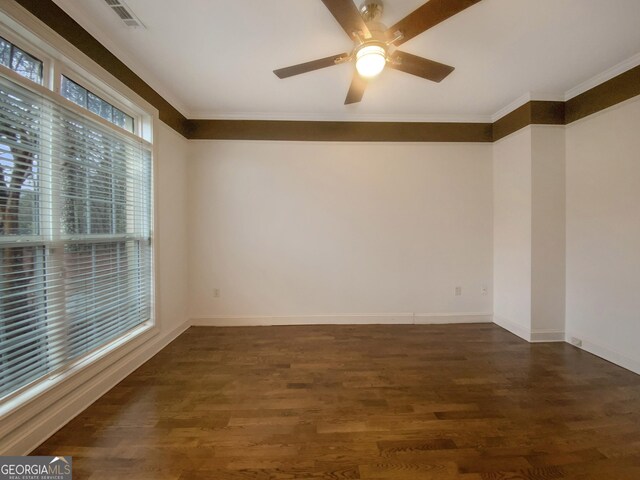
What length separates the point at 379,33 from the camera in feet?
4.98

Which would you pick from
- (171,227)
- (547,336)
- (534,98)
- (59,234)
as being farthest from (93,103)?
(547,336)

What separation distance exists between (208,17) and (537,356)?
13.2 feet

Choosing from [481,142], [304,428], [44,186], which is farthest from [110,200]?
[481,142]

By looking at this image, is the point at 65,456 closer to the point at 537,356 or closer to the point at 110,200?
the point at 110,200

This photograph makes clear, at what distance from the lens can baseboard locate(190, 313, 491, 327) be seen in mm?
3158

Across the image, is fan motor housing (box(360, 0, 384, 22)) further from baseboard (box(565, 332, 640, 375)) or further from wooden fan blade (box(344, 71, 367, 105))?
baseboard (box(565, 332, 640, 375))

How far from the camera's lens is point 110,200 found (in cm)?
204

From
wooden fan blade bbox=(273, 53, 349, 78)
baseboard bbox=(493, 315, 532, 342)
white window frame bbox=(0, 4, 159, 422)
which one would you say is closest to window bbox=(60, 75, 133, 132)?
white window frame bbox=(0, 4, 159, 422)

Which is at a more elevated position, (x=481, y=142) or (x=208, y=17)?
(x=208, y=17)

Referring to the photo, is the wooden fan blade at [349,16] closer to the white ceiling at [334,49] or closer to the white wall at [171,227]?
the white ceiling at [334,49]

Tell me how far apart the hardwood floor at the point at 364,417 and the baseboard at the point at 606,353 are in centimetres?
9

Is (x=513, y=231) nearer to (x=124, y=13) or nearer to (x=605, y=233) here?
(x=605, y=233)

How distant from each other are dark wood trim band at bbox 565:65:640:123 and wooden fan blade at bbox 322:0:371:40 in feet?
8.18

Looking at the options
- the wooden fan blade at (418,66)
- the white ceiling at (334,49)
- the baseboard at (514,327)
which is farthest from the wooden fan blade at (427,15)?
the baseboard at (514,327)
